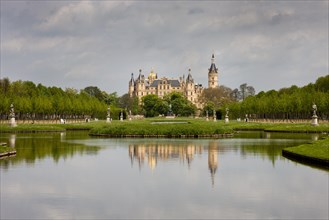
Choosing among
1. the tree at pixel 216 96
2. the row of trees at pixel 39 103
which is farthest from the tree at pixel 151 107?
the row of trees at pixel 39 103

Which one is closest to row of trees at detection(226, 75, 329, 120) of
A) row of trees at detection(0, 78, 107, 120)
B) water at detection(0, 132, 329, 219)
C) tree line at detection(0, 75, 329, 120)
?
tree line at detection(0, 75, 329, 120)

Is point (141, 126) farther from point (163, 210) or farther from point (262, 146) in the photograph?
point (163, 210)

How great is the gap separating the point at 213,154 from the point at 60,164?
8.56 metres

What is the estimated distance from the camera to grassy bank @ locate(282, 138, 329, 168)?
23031 millimetres

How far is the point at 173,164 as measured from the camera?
76.5 ft

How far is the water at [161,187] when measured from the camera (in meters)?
13.7

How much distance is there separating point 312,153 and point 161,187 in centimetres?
1022

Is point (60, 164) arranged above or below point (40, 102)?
below

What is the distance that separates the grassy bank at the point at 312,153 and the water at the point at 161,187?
739 mm

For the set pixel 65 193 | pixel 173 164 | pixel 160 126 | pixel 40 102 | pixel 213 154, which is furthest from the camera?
pixel 40 102

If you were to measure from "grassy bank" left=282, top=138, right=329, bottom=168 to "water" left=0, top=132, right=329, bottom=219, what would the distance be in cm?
74

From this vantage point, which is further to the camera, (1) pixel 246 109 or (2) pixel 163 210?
(1) pixel 246 109

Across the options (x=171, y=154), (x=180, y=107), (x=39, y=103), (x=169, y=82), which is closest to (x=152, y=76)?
(x=169, y=82)

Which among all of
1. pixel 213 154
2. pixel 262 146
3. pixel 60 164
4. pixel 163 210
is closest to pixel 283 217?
pixel 163 210
